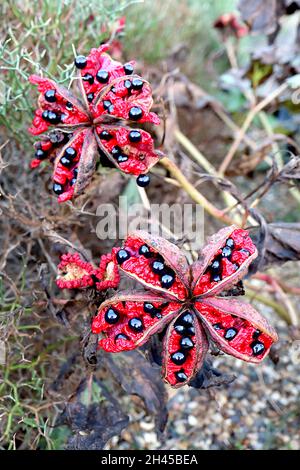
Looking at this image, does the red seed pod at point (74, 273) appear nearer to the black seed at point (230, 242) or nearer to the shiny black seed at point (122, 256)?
the shiny black seed at point (122, 256)

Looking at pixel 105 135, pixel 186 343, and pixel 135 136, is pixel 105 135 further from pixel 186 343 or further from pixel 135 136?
pixel 186 343

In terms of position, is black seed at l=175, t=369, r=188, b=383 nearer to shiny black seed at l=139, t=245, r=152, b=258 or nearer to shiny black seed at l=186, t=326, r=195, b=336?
shiny black seed at l=186, t=326, r=195, b=336

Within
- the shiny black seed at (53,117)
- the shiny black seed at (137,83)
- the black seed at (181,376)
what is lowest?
the black seed at (181,376)

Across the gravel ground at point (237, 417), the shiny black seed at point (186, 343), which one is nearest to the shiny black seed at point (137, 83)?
the shiny black seed at point (186, 343)

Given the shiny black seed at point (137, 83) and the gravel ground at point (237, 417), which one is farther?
the gravel ground at point (237, 417)

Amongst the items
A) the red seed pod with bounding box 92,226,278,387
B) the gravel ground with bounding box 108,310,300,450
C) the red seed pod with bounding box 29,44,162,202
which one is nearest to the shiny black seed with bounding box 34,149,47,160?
the red seed pod with bounding box 29,44,162,202
